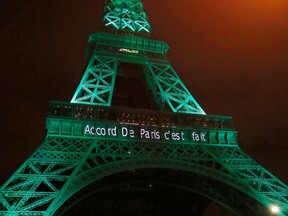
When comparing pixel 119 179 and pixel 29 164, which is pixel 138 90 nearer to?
pixel 119 179

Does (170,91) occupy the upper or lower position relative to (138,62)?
lower

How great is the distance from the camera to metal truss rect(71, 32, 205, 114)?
90.1 ft

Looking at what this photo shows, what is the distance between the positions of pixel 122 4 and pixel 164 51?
7.67m

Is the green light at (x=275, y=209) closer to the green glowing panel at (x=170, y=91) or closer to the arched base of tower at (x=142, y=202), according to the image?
the green glowing panel at (x=170, y=91)

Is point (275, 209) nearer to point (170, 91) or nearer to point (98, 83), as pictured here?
point (170, 91)

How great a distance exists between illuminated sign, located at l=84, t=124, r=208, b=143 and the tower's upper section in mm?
14028

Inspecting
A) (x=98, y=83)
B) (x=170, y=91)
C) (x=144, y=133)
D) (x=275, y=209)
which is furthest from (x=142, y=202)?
(x=275, y=209)

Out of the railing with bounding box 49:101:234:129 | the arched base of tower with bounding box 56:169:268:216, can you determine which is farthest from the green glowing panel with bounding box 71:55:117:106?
the arched base of tower with bounding box 56:169:268:216

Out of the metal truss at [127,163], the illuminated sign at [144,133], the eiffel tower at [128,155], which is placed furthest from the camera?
the illuminated sign at [144,133]

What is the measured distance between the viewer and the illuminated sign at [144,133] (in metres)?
21.7

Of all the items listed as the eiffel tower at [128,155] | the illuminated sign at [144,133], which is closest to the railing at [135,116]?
the eiffel tower at [128,155]

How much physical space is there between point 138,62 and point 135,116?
942 cm

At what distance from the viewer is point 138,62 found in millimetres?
31578

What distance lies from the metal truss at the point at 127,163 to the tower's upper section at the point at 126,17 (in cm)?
1368
